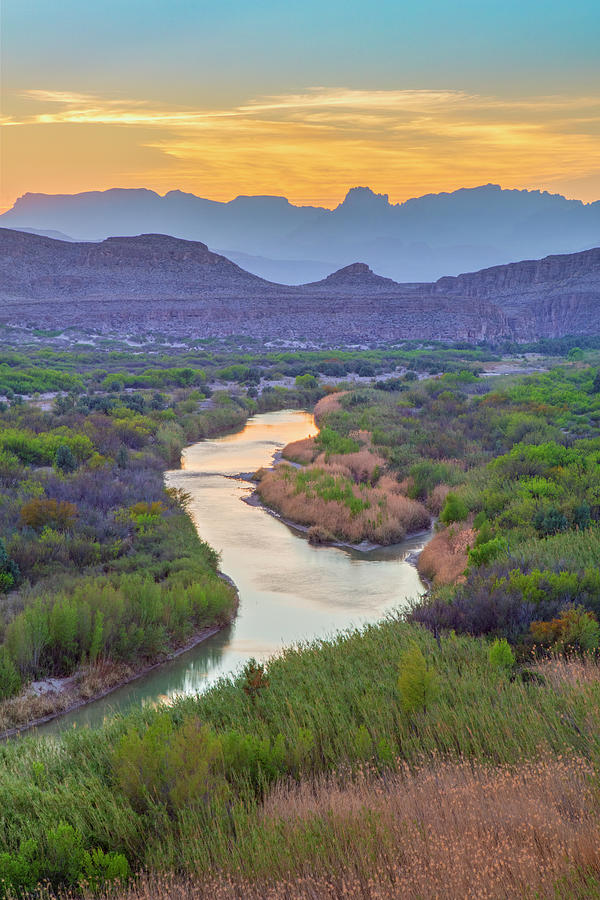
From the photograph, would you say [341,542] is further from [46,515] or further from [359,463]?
[46,515]

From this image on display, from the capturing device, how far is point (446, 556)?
48.0 feet

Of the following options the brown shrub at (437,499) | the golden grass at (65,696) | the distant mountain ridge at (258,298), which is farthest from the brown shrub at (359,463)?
the distant mountain ridge at (258,298)

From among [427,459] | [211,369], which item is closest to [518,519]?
[427,459]

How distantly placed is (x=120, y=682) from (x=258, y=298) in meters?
77.5

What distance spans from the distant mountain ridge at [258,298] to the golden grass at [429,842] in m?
70.9

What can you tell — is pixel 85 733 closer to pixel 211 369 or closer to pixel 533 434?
pixel 533 434

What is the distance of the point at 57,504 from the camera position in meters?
14.9

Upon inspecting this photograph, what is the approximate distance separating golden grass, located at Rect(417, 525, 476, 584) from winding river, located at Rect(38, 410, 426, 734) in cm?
36

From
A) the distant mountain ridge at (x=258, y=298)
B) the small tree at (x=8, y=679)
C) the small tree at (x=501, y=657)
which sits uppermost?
the distant mountain ridge at (x=258, y=298)

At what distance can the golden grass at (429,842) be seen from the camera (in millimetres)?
3715

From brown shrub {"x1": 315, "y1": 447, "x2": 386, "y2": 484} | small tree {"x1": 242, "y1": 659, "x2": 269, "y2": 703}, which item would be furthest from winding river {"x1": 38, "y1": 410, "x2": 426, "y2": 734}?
brown shrub {"x1": 315, "y1": 447, "x2": 386, "y2": 484}

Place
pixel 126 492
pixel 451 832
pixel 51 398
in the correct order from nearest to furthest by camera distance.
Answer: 1. pixel 451 832
2. pixel 126 492
3. pixel 51 398

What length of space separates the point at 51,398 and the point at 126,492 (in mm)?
17916

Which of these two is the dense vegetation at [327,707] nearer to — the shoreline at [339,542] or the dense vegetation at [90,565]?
the dense vegetation at [90,565]
